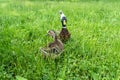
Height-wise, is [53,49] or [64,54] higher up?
[53,49]

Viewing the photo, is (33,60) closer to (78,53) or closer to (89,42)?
(78,53)

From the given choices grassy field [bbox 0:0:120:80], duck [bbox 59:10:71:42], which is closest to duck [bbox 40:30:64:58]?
grassy field [bbox 0:0:120:80]

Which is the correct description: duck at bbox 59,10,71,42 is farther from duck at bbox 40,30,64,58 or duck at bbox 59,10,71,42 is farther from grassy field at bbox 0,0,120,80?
duck at bbox 40,30,64,58

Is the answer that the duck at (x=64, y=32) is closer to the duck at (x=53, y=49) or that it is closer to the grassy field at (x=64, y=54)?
the grassy field at (x=64, y=54)

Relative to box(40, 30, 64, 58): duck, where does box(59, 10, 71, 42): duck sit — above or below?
above

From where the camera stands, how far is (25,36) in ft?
20.9

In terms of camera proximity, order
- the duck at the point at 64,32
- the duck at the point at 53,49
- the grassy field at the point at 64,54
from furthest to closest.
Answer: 1. the duck at the point at 64,32
2. the duck at the point at 53,49
3. the grassy field at the point at 64,54

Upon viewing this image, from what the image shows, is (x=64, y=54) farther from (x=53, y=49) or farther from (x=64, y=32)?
(x=64, y=32)

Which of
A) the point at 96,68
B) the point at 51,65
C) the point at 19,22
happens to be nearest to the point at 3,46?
→ the point at 51,65

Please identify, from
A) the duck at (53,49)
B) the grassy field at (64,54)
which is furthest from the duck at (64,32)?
the duck at (53,49)

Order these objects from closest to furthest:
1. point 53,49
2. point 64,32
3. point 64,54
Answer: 1. point 53,49
2. point 64,54
3. point 64,32

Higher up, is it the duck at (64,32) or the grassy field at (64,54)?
the duck at (64,32)

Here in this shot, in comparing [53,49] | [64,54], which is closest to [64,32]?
[64,54]

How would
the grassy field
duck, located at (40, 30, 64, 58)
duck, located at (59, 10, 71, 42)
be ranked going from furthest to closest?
duck, located at (59, 10, 71, 42) < duck, located at (40, 30, 64, 58) < the grassy field
